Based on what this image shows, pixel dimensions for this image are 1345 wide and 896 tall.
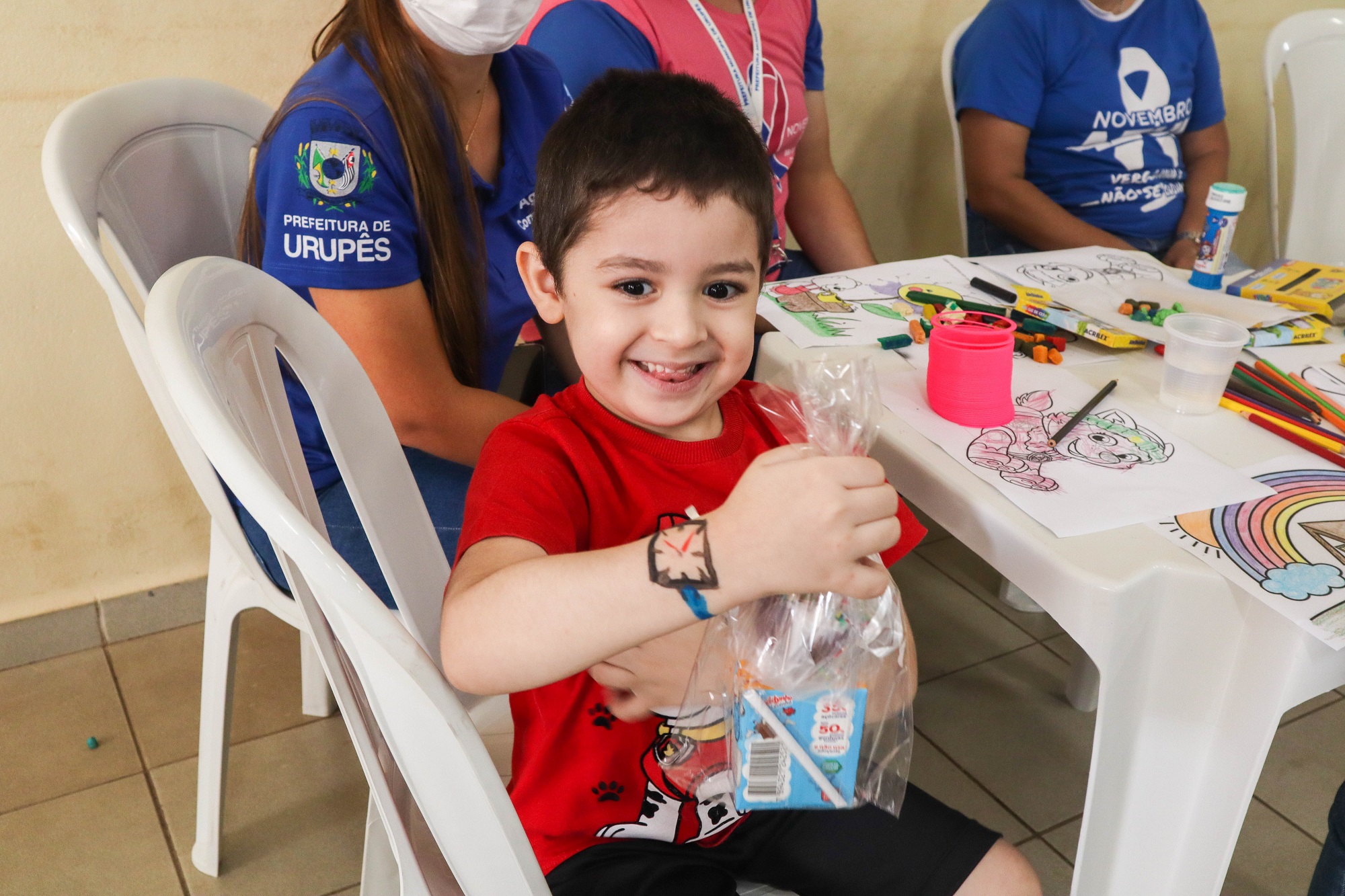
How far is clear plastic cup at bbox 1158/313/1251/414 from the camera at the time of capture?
1.01m

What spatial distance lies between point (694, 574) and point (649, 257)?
280mm

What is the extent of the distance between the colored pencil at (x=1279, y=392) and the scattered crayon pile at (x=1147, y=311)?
0.14m

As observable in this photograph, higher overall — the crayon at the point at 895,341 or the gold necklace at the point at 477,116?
the gold necklace at the point at 477,116

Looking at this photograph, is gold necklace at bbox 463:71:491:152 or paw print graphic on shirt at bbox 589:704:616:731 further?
gold necklace at bbox 463:71:491:152

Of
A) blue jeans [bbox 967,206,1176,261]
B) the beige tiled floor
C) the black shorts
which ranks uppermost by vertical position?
blue jeans [bbox 967,206,1176,261]

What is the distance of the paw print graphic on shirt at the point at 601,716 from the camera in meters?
0.82

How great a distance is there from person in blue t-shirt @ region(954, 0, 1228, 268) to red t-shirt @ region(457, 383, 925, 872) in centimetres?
136

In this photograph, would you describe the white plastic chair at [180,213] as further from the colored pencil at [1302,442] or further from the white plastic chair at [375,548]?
the colored pencil at [1302,442]

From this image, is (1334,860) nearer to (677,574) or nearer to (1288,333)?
(1288,333)

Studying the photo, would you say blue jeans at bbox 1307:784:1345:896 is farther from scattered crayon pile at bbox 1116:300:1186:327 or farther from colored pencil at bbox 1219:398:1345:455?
scattered crayon pile at bbox 1116:300:1186:327

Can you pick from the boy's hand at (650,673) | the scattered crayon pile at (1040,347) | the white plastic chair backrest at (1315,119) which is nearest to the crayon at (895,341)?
the scattered crayon pile at (1040,347)

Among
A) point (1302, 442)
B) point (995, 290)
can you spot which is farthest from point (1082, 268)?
point (1302, 442)

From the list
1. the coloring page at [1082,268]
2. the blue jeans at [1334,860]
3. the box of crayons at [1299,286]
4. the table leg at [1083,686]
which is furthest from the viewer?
the table leg at [1083,686]

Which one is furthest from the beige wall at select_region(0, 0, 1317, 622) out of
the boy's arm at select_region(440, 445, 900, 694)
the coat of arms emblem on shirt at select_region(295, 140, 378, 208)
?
the boy's arm at select_region(440, 445, 900, 694)
